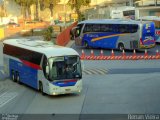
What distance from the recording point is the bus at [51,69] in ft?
71.0

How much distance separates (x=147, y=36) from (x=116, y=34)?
3385 mm

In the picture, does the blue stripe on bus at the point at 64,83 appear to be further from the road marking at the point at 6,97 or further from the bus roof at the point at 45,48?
the road marking at the point at 6,97

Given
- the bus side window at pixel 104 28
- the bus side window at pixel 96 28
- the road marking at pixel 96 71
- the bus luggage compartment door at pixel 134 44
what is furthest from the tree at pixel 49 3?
the road marking at pixel 96 71

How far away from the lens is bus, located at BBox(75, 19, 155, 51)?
132ft

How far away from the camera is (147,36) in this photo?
133 feet

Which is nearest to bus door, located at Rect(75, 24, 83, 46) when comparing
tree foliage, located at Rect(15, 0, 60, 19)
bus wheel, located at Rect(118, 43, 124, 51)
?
bus wheel, located at Rect(118, 43, 124, 51)

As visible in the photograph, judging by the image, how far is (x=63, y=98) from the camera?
22.0m

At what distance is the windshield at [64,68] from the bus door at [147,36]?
1879 centimetres

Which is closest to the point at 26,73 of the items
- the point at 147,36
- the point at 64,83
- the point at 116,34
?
the point at 64,83

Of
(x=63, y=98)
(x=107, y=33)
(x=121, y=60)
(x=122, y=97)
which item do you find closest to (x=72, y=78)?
(x=63, y=98)

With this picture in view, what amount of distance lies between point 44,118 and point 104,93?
18.2ft

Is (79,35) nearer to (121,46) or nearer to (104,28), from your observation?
(104,28)

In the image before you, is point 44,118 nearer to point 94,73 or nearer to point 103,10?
point 94,73

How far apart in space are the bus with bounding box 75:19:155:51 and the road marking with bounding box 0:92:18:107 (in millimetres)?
19188
